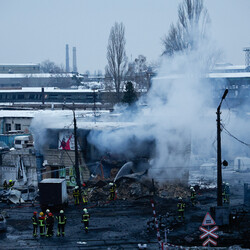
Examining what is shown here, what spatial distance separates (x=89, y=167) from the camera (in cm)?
2752

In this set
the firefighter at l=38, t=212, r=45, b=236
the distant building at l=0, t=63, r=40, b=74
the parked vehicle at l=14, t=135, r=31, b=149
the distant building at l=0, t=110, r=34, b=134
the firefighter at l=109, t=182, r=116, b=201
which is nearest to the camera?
the firefighter at l=38, t=212, r=45, b=236

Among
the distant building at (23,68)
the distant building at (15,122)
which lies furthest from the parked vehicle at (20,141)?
the distant building at (23,68)

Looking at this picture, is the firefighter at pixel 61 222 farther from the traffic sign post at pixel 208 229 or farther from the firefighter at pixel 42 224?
the traffic sign post at pixel 208 229

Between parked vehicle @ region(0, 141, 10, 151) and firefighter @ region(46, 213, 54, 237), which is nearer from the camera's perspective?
firefighter @ region(46, 213, 54, 237)

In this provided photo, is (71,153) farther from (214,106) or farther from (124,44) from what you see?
(124,44)

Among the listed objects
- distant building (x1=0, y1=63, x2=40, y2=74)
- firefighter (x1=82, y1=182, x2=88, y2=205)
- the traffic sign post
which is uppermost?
distant building (x1=0, y1=63, x2=40, y2=74)

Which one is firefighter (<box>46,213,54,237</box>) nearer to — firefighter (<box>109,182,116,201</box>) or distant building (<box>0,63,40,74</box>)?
firefighter (<box>109,182,116,201</box>)

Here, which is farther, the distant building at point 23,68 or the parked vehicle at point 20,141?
the distant building at point 23,68

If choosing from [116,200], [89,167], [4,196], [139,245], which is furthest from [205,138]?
[139,245]

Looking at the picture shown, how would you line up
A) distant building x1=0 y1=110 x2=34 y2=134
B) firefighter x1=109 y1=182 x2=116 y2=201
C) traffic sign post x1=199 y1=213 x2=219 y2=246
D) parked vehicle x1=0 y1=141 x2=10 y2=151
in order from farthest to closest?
1. distant building x1=0 y1=110 x2=34 y2=134
2. parked vehicle x1=0 y1=141 x2=10 y2=151
3. firefighter x1=109 y1=182 x2=116 y2=201
4. traffic sign post x1=199 y1=213 x2=219 y2=246

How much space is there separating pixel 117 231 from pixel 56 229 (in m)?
2.67

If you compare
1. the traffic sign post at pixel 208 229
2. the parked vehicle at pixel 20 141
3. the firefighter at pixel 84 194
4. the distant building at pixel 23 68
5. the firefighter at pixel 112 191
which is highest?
the distant building at pixel 23 68

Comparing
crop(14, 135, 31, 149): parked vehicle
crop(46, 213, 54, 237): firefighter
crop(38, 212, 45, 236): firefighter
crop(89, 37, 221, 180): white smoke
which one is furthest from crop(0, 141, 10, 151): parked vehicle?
crop(46, 213, 54, 237): firefighter

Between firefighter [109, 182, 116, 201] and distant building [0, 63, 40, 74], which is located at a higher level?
distant building [0, 63, 40, 74]
